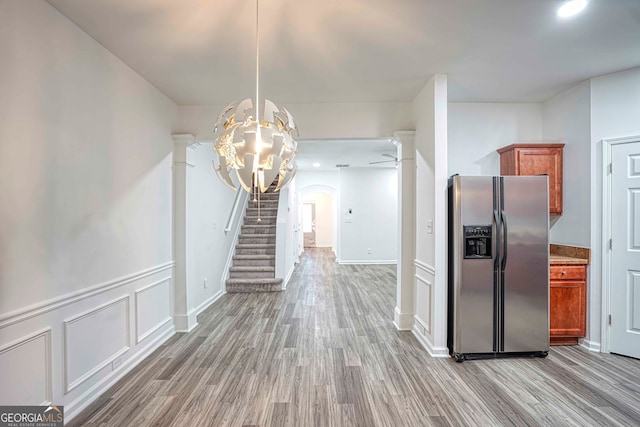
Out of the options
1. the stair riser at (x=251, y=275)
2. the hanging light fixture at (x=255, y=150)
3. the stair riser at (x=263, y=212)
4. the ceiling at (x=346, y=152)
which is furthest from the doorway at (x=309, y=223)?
the hanging light fixture at (x=255, y=150)

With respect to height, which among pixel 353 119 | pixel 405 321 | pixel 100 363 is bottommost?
pixel 405 321

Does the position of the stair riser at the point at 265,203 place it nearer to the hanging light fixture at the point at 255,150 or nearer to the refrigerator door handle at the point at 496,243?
the refrigerator door handle at the point at 496,243

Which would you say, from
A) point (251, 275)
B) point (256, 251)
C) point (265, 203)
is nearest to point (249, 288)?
point (251, 275)

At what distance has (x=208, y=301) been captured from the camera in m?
4.54

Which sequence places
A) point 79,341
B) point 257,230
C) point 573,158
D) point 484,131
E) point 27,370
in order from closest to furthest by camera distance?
point 27,370 < point 79,341 < point 573,158 < point 484,131 < point 257,230

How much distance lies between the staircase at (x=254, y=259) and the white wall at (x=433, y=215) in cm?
275

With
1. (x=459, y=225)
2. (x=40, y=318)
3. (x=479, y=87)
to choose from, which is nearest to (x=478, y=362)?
(x=459, y=225)

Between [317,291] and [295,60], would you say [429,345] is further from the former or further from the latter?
[295,60]

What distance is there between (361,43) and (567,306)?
→ 11.2 feet

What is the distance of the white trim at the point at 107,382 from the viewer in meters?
2.07

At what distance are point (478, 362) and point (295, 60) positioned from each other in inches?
132

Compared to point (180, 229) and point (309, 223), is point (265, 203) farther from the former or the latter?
point (309, 223)

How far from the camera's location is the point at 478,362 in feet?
9.25

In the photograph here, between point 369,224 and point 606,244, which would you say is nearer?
point 606,244
